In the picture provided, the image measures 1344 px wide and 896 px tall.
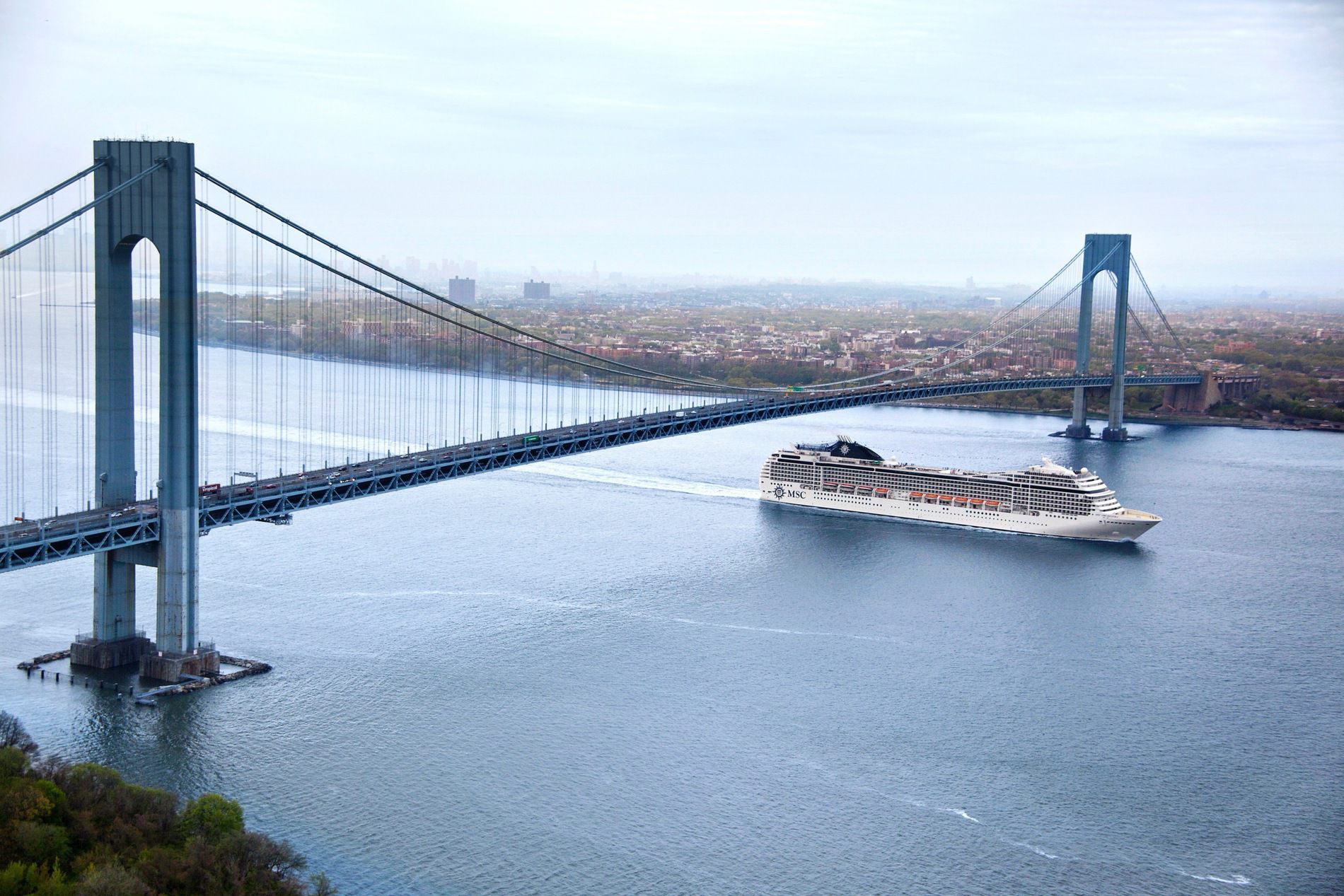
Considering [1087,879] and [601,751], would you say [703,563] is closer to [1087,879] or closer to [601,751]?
[601,751]

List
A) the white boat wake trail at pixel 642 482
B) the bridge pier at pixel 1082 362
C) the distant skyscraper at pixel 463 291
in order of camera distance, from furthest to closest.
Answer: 1. the distant skyscraper at pixel 463 291
2. the bridge pier at pixel 1082 362
3. the white boat wake trail at pixel 642 482

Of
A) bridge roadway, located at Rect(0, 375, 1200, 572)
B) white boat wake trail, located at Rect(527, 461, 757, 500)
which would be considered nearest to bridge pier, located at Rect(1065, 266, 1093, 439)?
bridge roadway, located at Rect(0, 375, 1200, 572)

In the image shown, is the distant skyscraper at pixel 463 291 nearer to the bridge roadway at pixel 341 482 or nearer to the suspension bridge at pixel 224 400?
the suspension bridge at pixel 224 400

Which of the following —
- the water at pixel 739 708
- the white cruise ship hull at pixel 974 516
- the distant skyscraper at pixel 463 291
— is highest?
the distant skyscraper at pixel 463 291

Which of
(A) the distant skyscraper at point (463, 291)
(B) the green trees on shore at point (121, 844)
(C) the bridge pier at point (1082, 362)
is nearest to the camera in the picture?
(B) the green trees on shore at point (121, 844)

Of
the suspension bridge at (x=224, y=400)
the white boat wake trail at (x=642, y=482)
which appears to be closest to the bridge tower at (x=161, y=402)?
the suspension bridge at (x=224, y=400)

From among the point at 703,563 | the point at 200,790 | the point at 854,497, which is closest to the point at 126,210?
the point at 200,790
